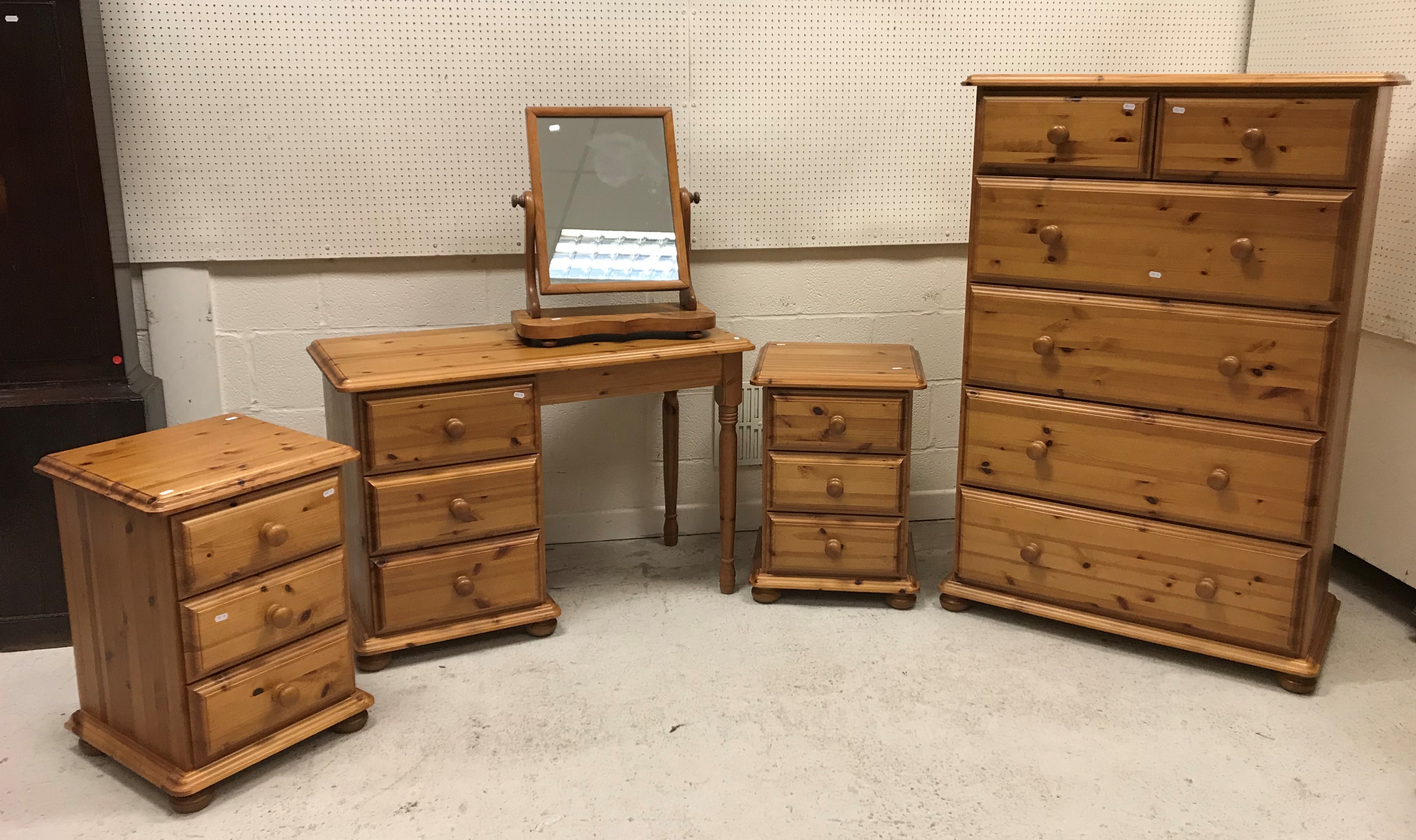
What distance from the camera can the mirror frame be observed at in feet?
9.46

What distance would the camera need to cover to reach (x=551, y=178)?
294 centimetres

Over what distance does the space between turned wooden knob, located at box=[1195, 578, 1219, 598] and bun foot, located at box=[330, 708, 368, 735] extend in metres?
1.88

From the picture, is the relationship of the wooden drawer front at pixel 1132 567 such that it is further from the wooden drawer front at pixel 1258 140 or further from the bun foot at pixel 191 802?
the bun foot at pixel 191 802

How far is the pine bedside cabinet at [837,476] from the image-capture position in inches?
116

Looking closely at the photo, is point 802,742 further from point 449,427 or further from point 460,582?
point 449,427

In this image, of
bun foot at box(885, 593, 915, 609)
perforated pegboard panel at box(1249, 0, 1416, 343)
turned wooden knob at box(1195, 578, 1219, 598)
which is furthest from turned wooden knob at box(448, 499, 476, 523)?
perforated pegboard panel at box(1249, 0, 1416, 343)

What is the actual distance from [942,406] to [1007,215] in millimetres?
1017

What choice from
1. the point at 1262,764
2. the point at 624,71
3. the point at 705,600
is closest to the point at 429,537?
the point at 705,600

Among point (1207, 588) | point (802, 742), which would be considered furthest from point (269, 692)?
point (1207, 588)

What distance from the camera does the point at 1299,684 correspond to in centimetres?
260

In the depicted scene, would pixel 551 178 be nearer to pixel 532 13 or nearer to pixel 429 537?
pixel 532 13

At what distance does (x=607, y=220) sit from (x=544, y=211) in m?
0.17

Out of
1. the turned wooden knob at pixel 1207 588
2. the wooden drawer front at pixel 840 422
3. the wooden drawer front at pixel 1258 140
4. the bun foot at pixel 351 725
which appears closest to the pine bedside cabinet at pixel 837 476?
the wooden drawer front at pixel 840 422

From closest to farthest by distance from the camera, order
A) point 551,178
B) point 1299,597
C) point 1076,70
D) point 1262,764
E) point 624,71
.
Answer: point 1262,764, point 1299,597, point 551,178, point 624,71, point 1076,70
